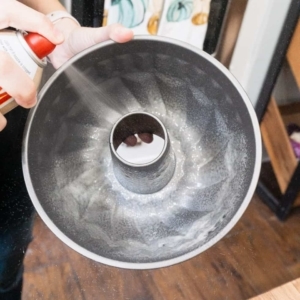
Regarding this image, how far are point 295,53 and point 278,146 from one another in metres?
0.26

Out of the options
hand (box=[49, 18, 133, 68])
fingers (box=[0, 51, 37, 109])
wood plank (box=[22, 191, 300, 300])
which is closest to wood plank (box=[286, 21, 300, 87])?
wood plank (box=[22, 191, 300, 300])

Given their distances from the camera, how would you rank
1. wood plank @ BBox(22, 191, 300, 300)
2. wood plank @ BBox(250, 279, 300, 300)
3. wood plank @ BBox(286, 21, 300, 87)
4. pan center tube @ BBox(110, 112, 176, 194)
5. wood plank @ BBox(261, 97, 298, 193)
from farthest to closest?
wood plank @ BBox(261, 97, 298, 193) < wood plank @ BBox(286, 21, 300, 87) < wood plank @ BBox(22, 191, 300, 300) < wood plank @ BBox(250, 279, 300, 300) < pan center tube @ BBox(110, 112, 176, 194)

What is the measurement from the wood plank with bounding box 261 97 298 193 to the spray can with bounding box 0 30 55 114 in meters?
0.82

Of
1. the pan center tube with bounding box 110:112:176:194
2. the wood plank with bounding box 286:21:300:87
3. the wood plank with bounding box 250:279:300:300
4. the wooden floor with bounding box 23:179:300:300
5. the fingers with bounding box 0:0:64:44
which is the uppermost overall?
the fingers with bounding box 0:0:64:44

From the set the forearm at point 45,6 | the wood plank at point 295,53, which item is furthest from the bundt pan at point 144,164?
the wood plank at point 295,53

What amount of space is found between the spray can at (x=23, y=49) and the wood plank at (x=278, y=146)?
82cm

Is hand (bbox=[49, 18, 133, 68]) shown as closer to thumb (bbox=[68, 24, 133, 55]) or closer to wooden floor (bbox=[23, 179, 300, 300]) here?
thumb (bbox=[68, 24, 133, 55])

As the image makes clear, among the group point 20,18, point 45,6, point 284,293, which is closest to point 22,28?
point 20,18

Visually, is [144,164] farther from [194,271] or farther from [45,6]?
[194,271]

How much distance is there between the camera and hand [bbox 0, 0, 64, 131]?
1.15 feet

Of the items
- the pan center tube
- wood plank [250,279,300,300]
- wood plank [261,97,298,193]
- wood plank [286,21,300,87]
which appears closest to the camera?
the pan center tube

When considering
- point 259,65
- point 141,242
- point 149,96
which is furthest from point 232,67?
point 141,242

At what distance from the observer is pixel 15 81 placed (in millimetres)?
354

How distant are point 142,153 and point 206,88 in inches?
4.1
